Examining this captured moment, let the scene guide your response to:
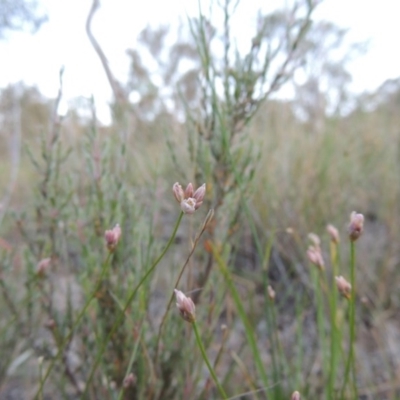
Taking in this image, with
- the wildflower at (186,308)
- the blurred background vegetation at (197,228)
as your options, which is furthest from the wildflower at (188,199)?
the blurred background vegetation at (197,228)

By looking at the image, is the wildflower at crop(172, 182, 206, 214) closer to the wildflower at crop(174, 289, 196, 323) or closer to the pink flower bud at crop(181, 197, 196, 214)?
the pink flower bud at crop(181, 197, 196, 214)

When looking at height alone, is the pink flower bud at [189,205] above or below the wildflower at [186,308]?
above

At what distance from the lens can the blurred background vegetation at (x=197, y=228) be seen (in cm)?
119

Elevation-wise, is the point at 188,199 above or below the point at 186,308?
above

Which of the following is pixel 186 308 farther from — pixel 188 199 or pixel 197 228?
pixel 197 228

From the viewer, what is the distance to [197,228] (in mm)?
1404

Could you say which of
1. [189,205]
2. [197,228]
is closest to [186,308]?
[189,205]

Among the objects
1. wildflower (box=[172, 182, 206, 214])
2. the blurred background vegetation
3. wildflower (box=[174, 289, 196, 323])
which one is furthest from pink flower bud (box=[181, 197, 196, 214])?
the blurred background vegetation

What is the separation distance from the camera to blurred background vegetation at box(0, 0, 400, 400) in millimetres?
1190

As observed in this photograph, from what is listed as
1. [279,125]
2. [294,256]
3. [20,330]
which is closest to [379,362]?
[294,256]

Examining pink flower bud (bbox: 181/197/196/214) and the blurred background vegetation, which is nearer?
pink flower bud (bbox: 181/197/196/214)

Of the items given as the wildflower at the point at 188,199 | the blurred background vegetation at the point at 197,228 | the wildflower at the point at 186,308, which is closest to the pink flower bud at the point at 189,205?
the wildflower at the point at 188,199

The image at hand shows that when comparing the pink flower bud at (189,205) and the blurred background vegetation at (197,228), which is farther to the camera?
the blurred background vegetation at (197,228)

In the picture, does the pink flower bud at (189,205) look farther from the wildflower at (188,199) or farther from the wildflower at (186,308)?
the wildflower at (186,308)
